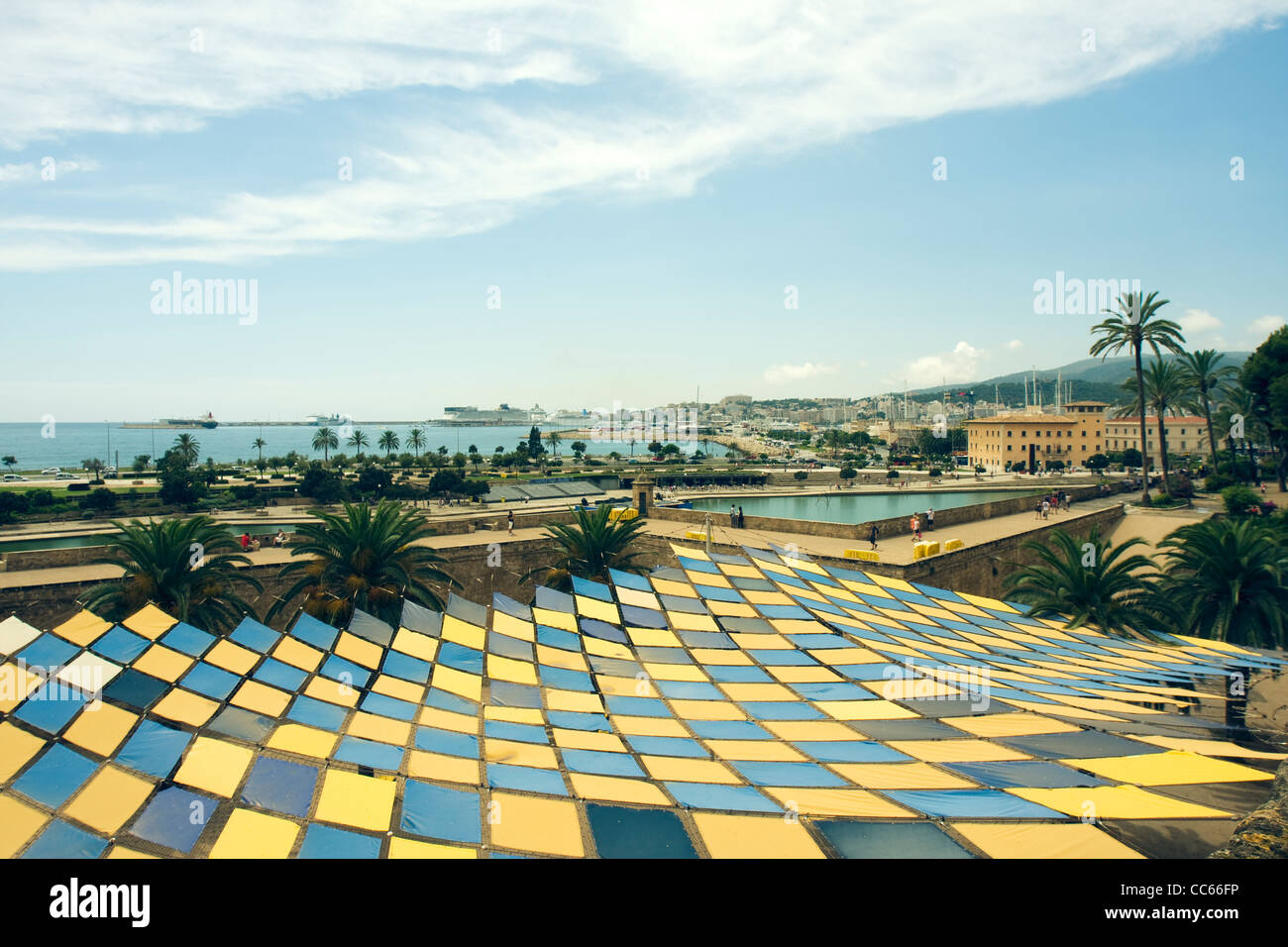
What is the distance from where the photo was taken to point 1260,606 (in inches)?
1013

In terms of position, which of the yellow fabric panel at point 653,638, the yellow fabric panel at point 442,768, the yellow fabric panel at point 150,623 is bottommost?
the yellow fabric panel at point 442,768

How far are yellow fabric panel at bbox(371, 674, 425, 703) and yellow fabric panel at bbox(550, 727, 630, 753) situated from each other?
10.4 feet

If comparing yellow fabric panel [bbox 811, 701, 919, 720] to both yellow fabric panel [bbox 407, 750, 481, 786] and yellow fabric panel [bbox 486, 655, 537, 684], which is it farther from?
A: yellow fabric panel [bbox 407, 750, 481, 786]

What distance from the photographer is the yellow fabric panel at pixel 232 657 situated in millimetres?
14406

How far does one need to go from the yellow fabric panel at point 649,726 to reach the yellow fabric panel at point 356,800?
15.8 feet

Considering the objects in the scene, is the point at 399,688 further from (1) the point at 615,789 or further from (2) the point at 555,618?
(1) the point at 615,789

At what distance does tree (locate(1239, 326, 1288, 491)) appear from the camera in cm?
5728

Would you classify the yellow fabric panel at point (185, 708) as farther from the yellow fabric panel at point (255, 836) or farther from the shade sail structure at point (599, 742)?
the yellow fabric panel at point (255, 836)

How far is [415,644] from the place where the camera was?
1766 cm

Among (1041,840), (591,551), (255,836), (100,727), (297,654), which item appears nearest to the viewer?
A: (1041,840)

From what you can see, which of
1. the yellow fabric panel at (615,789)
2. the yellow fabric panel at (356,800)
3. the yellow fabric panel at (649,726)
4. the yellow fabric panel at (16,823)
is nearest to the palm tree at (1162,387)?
the yellow fabric panel at (649,726)

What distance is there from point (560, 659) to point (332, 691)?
5.58 m

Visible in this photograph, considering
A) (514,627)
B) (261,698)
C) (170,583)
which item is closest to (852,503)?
(514,627)
